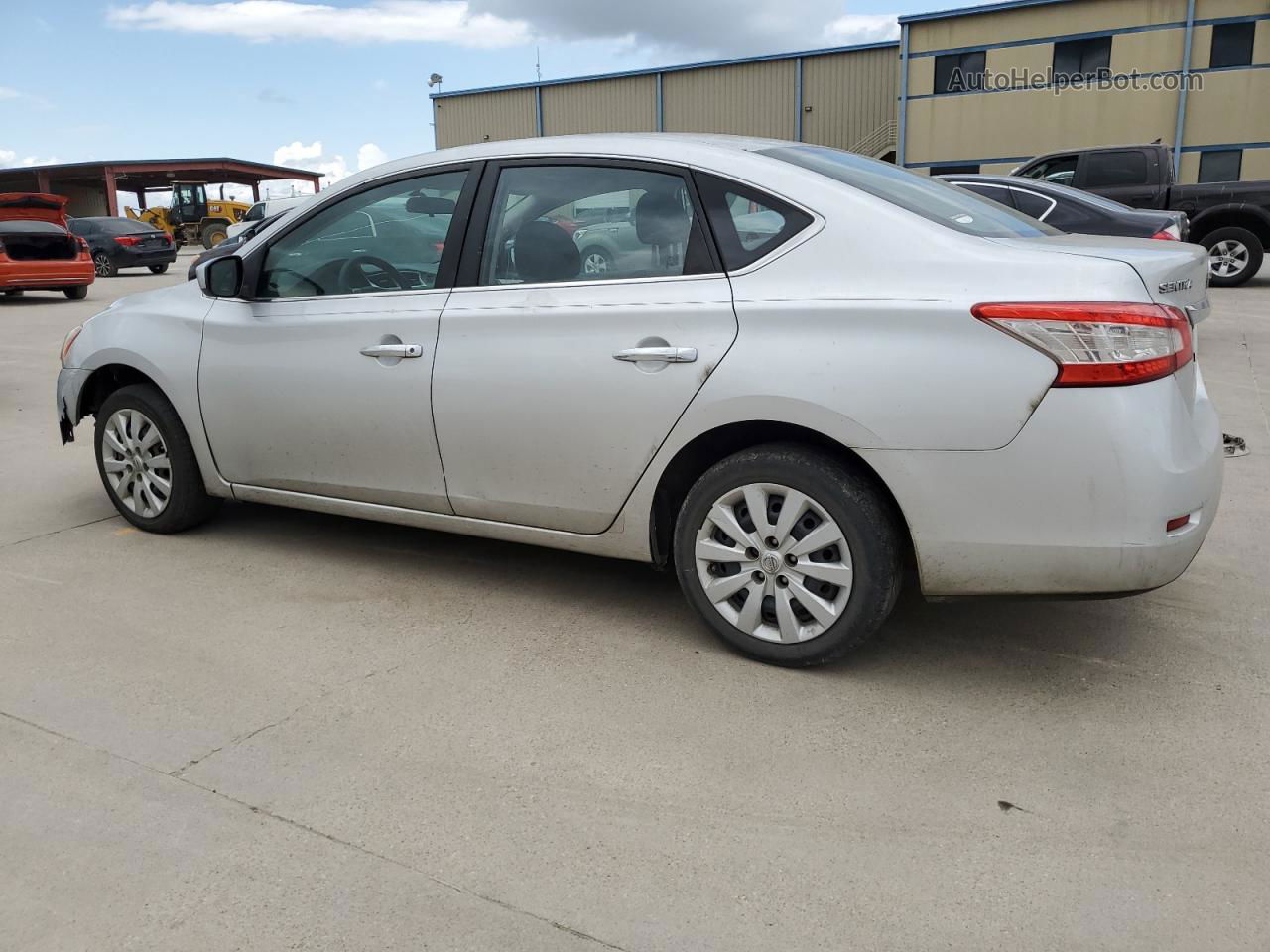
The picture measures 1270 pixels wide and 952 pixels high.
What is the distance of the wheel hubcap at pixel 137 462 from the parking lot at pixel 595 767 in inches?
16.7

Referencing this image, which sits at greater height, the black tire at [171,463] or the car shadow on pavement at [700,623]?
the black tire at [171,463]

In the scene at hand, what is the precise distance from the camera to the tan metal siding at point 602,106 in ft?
124

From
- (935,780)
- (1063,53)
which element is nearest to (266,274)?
(935,780)

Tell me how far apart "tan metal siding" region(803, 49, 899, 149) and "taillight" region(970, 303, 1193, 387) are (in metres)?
33.4

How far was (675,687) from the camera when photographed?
3.36m

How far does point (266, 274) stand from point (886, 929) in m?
3.39

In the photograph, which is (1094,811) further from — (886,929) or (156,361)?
(156,361)

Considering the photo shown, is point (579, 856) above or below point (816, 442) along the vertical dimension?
below

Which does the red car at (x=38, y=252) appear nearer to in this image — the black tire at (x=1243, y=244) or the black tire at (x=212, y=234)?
the black tire at (x=1243, y=244)

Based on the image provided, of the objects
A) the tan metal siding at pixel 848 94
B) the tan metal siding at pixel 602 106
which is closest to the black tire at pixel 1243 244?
the tan metal siding at pixel 848 94

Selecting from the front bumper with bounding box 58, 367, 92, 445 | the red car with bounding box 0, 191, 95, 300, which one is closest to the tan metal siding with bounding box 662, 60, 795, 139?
the red car with bounding box 0, 191, 95, 300

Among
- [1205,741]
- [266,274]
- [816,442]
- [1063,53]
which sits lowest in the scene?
[1205,741]

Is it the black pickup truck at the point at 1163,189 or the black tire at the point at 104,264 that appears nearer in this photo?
the black pickup truck at the point at 1163,189

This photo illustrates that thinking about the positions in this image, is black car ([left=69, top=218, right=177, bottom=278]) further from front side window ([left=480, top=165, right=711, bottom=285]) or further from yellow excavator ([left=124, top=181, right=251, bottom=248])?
front side window ([left=480, top=165, right=711, bottom=285])
